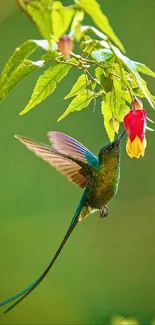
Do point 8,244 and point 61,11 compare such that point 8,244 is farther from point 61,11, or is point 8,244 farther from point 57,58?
point 61,11

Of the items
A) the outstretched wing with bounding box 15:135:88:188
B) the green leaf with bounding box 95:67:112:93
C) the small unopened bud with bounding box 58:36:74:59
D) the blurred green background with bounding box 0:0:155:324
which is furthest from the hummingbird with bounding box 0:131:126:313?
the blurred green background with bounding box 0:0:155:324

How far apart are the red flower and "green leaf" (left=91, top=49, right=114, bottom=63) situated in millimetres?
143

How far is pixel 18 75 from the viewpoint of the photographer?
2.73ft

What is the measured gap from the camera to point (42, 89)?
930mm

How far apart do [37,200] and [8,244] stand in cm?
25

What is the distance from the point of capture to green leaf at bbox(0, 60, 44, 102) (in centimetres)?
82

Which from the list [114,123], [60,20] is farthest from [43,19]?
[114,123]

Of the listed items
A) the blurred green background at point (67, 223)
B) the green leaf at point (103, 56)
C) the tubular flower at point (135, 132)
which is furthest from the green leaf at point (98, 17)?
the blurred green background at point (67, 223)

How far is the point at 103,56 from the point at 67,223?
7.51 ft

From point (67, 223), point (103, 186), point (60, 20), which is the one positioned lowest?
point (67, 223)

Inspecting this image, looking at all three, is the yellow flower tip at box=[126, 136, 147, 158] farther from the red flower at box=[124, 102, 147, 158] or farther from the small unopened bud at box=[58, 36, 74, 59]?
the small unopened bud at box=[58, 36, 74, 59]

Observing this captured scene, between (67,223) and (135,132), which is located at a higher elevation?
(135,132)

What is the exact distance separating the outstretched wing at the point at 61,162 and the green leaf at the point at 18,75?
7 cm

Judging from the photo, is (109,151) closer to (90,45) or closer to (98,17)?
(90,45)
